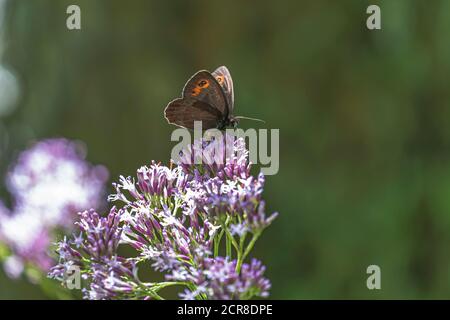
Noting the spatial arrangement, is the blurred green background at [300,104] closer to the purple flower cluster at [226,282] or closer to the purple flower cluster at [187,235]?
the purple flower cluster at [187,235]

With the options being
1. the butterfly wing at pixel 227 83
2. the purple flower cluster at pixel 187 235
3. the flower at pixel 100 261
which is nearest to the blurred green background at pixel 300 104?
the butterfly wing at pixel 227 83

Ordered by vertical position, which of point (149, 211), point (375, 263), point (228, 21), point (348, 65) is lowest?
point (375, 263)

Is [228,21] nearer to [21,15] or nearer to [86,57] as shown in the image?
[86,57]

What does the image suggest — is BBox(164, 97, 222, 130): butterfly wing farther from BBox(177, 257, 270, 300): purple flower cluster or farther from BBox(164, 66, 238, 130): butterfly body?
BBox(177, 257, 270, 300): purple flower cluster

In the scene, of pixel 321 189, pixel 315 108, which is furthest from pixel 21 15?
pixel 321 189

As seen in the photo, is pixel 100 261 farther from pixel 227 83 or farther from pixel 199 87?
pixel 227 83

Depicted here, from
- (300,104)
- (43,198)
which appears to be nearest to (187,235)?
(43,198)
